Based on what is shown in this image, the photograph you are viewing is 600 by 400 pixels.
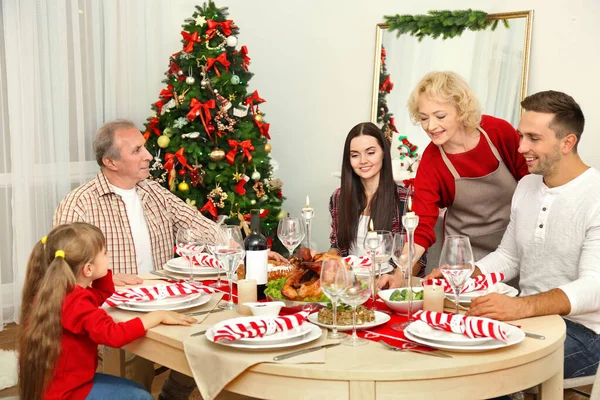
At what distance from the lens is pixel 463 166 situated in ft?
10.5

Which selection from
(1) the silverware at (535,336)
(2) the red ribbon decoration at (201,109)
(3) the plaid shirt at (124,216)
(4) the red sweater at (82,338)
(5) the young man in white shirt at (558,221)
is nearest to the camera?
(1) the silverware at (535,336)

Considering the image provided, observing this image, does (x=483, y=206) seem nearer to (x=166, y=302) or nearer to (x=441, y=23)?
(x=166, y=302)

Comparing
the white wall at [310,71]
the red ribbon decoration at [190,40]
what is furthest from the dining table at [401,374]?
the white wall at [310,71]

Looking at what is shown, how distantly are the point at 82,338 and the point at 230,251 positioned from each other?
0.51m

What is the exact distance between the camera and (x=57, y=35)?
478 cm

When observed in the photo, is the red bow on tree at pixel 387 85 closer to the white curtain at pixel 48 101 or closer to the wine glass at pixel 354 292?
the white curtain at pixel 48 101

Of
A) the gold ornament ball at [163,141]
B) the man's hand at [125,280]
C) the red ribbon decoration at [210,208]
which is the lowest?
the red ribbon decoration at [210,208]

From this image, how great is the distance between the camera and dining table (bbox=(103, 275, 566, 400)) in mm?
1683

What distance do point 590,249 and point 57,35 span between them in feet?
12.1

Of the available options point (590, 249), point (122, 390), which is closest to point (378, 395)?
point (122, 390)

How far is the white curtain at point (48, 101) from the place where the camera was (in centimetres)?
462

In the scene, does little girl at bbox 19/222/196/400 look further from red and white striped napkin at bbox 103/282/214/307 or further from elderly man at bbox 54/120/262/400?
elderly man at bbox 54/120/262/400

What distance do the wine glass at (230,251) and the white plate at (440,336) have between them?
0.60 metres

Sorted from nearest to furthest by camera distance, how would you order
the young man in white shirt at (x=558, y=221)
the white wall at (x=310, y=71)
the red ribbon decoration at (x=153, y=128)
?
the young man in white shirt at (x=558, y=221) < the red ribbon decoration at (x=153, y=128) < the white wall at (x=310, y=71)
